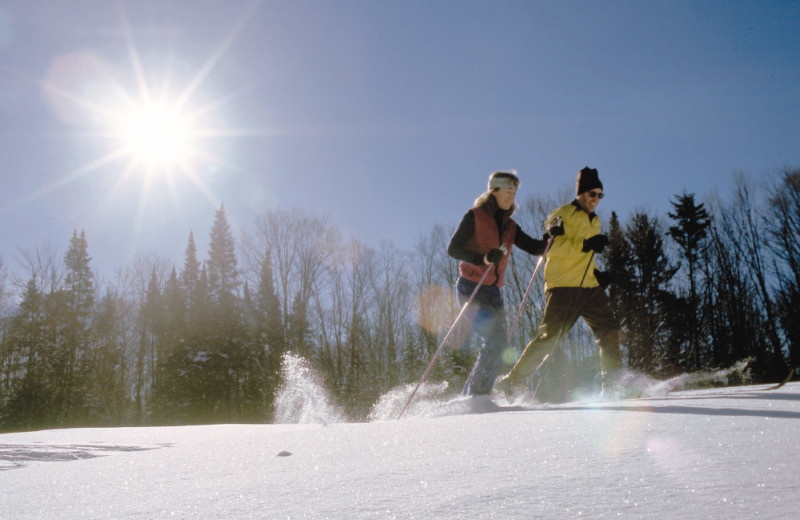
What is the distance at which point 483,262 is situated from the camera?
4004mm

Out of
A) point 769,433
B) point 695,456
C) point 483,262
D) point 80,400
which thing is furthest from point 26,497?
point 80,400

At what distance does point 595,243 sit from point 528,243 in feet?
2.00

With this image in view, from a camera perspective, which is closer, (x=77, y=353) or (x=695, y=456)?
(x=695, y=456)

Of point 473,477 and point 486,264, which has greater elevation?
point 486,264

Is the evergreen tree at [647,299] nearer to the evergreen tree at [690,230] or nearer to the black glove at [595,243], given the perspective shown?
the evergreen tree at [690,230]

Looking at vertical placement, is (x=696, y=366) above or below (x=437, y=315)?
below

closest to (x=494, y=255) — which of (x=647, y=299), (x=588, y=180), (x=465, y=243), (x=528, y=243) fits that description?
(x=465, y=243)

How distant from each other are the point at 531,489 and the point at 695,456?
48cm

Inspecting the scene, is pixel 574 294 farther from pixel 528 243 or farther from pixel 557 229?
pixel 528 243

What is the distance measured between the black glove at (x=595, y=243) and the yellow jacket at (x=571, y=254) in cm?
4

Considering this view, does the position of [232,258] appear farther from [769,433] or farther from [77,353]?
[769,433]

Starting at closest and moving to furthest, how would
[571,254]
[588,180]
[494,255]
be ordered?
[494,255], [571,254], [588,180]

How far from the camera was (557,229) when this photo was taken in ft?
13.5

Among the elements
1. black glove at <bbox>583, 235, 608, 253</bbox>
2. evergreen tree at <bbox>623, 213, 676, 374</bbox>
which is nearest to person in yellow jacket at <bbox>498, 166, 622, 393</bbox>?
black glove at <bbox>583, 235, 608, 253</bbox>
